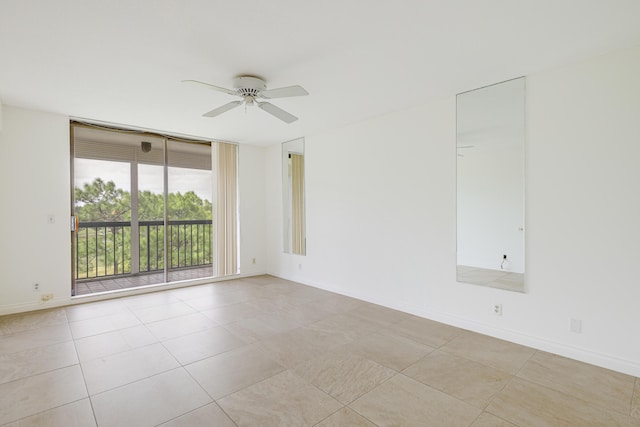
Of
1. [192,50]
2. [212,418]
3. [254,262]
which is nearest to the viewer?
[212,418]

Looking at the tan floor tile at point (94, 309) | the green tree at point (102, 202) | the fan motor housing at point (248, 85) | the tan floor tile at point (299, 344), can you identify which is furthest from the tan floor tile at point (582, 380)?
the green tree at point (102, 202)

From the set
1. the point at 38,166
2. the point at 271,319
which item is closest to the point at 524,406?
the point at 271,319

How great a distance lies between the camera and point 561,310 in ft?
8.77

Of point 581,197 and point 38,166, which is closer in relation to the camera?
point 581,197

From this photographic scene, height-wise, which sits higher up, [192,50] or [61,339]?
[192,50]

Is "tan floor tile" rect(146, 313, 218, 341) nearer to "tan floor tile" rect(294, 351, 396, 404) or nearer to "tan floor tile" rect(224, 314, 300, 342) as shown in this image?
"tan floor tile" rect(224, 314, 300, 342)

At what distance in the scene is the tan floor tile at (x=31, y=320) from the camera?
3.29 metres

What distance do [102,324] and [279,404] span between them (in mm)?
2573

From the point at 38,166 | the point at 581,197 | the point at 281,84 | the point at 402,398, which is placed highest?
the point at 281,84

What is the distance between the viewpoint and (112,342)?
2967mm

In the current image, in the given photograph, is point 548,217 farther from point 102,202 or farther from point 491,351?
point 102,202

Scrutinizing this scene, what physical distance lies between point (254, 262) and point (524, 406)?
4702 mm

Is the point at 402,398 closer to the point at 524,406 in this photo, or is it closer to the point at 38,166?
the point at 524,406

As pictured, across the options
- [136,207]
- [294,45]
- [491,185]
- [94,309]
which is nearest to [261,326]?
[94,309]
